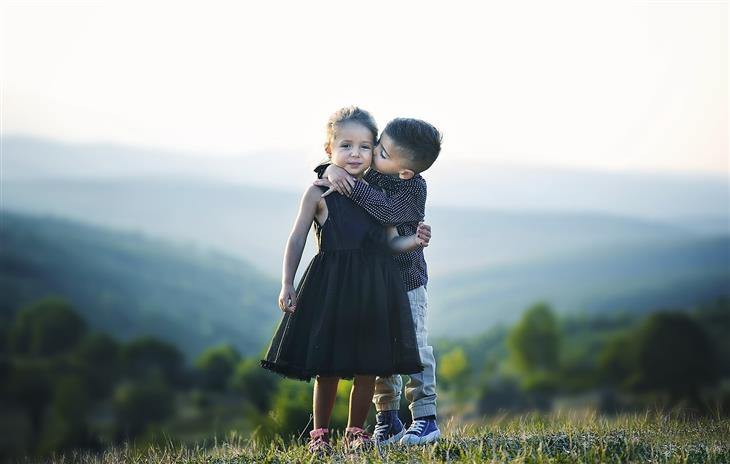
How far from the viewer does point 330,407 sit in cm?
453

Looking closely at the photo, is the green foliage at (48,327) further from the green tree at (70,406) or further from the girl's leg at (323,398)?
the girl's leg at (323,398)

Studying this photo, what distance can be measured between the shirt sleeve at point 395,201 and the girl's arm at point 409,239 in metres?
0.09

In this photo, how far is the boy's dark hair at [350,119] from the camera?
4.47 metres

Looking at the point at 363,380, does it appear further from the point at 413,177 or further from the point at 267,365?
the point at 413,177

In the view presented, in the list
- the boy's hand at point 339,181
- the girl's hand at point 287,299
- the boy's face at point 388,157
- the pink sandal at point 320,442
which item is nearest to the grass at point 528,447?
the pink sandal at point 320,442

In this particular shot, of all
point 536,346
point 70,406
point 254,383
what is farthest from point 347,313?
point 536,346

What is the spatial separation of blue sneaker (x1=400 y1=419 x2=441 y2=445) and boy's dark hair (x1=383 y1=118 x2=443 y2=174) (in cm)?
141

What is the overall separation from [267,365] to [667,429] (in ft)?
8.88

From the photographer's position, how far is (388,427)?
479 centimetres

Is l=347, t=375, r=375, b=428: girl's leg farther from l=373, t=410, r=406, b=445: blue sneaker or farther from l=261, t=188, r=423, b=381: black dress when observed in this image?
l=373, t=410, r=406, b=445: blue sneaker

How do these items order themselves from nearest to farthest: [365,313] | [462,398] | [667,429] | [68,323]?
[365,313]
[667,429]
[462,398]
[68,323]

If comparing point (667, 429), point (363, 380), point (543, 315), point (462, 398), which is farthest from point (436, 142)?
point (543, 315)

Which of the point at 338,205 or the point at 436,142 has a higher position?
the point at 436,142

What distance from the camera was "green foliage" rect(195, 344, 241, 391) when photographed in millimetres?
34344
